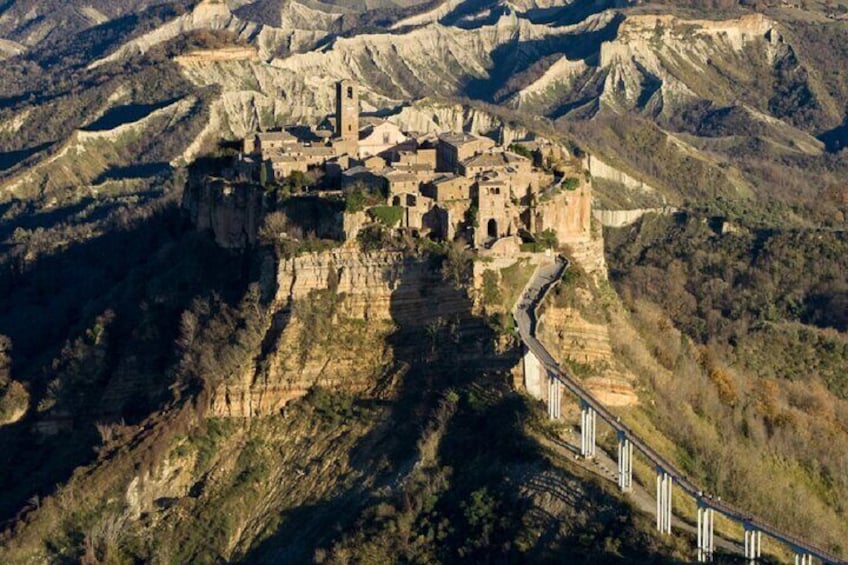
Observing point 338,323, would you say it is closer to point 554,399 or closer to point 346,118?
point 554,399

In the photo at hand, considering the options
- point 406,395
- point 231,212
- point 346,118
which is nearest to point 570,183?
point 346,118

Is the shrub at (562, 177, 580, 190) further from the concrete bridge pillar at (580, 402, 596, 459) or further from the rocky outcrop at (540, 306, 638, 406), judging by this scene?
the concrete bridge pillar at (580, 402, 596, 459)

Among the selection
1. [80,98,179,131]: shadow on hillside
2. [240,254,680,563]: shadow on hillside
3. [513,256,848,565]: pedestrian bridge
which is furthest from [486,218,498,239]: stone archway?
[80,98,179,131]: shadow on hillside

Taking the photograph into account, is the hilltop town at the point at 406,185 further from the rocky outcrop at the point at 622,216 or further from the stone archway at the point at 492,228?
the rocky outcrop at the point at 622,216

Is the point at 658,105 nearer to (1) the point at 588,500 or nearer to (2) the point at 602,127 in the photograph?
(2) the point at 602,127

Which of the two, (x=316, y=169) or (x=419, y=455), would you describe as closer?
(x=419, y=455)

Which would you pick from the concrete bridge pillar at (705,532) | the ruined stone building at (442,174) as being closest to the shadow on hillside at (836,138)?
the ruined stone building at (442,174)

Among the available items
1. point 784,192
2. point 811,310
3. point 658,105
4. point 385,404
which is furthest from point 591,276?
point 658,105
